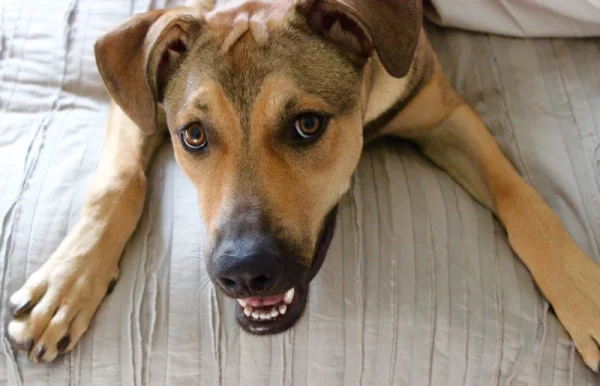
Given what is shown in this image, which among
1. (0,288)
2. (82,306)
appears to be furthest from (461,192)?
(0,288)

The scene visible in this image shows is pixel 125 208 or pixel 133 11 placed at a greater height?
pixel 133 11

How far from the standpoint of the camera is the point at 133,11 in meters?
2.21

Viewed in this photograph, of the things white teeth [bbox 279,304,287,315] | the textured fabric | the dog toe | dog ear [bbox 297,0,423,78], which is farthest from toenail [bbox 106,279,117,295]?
the textured fabric

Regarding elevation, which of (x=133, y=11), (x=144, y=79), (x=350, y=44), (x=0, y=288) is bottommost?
(x=0, y=288)

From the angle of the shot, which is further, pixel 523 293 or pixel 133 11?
pixel 133 11

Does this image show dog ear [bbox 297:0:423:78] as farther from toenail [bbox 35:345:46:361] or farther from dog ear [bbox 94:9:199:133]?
toenail [bbox 35:345:46:361]

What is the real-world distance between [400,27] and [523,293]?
29.1 inches

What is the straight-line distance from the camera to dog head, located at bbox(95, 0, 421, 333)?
4.50 ft

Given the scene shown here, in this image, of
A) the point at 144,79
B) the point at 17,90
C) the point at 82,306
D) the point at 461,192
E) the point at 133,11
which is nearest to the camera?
the point at 82,306

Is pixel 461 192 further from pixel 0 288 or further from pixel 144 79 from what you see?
pixel 0 288

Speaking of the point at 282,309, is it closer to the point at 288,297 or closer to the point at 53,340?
the point at 288,297

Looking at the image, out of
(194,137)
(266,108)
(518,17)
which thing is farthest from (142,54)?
(518,17)

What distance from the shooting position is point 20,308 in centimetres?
144

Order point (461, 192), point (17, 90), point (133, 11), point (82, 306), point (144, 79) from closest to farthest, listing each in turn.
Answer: point (82, 306) < point (144, 79) < point (461, 192) < point (17, 90) < point (133, 11)
